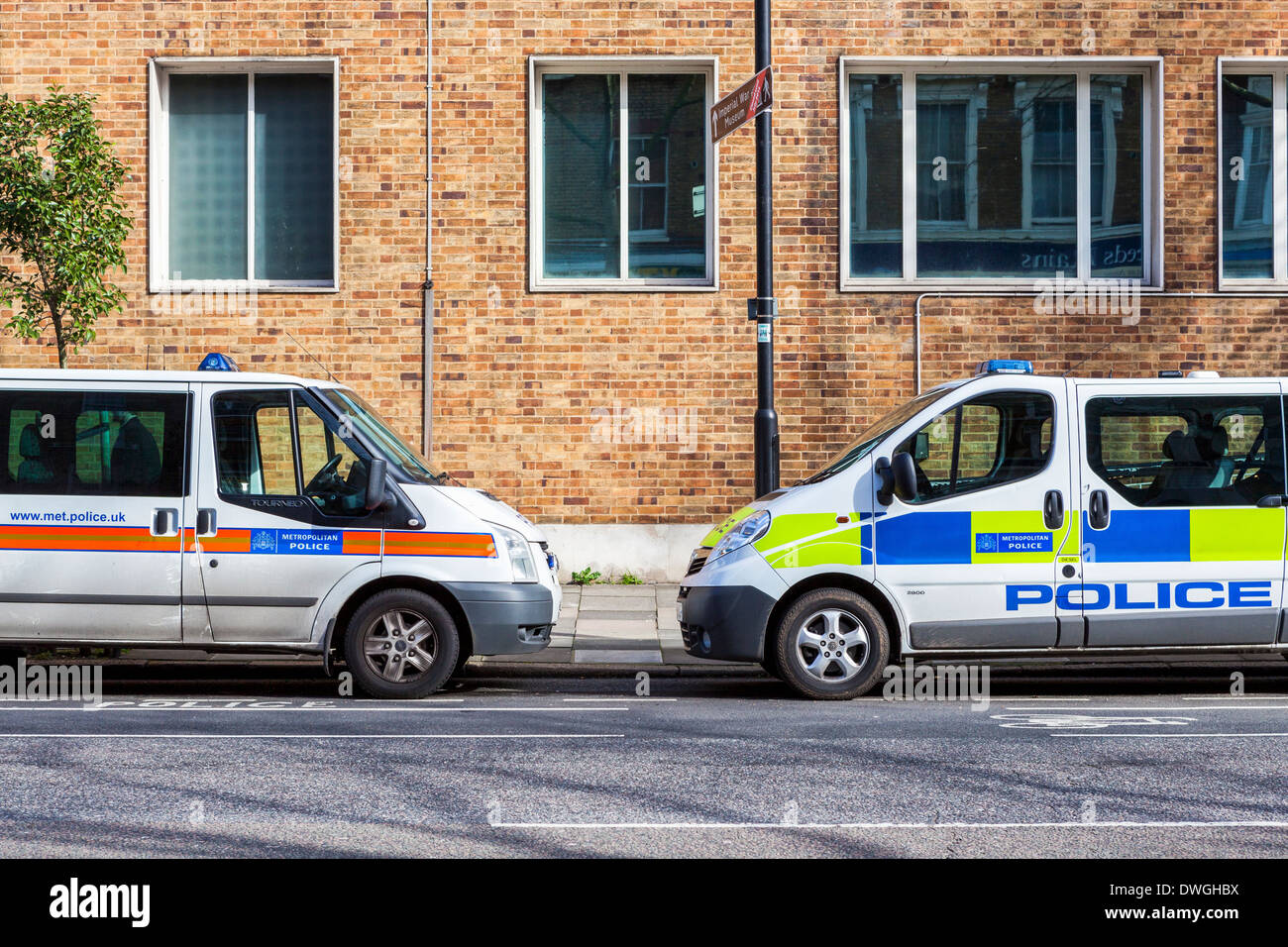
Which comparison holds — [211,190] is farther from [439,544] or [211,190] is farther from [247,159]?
[439,544]

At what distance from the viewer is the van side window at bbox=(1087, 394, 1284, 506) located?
891cm

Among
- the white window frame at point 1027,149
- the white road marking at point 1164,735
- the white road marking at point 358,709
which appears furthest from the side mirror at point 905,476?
the white window frame at point 1027,149

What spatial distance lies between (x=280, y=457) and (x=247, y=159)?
23.0ft

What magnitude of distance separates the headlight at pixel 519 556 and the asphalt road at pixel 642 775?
0.78 m

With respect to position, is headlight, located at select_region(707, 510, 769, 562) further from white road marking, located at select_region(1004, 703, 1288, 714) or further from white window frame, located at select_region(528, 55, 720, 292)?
white window frame, located at select_region(528, 55, 720, 292)

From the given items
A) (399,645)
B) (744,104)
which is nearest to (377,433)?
(399,645)

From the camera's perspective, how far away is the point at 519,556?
357 inches

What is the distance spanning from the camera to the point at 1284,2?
14633 millimetres

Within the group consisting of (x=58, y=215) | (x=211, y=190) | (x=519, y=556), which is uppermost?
(x=211, y=190)

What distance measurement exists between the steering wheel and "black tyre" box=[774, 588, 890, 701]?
292 cm

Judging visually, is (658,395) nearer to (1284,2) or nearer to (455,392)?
(455,392)
